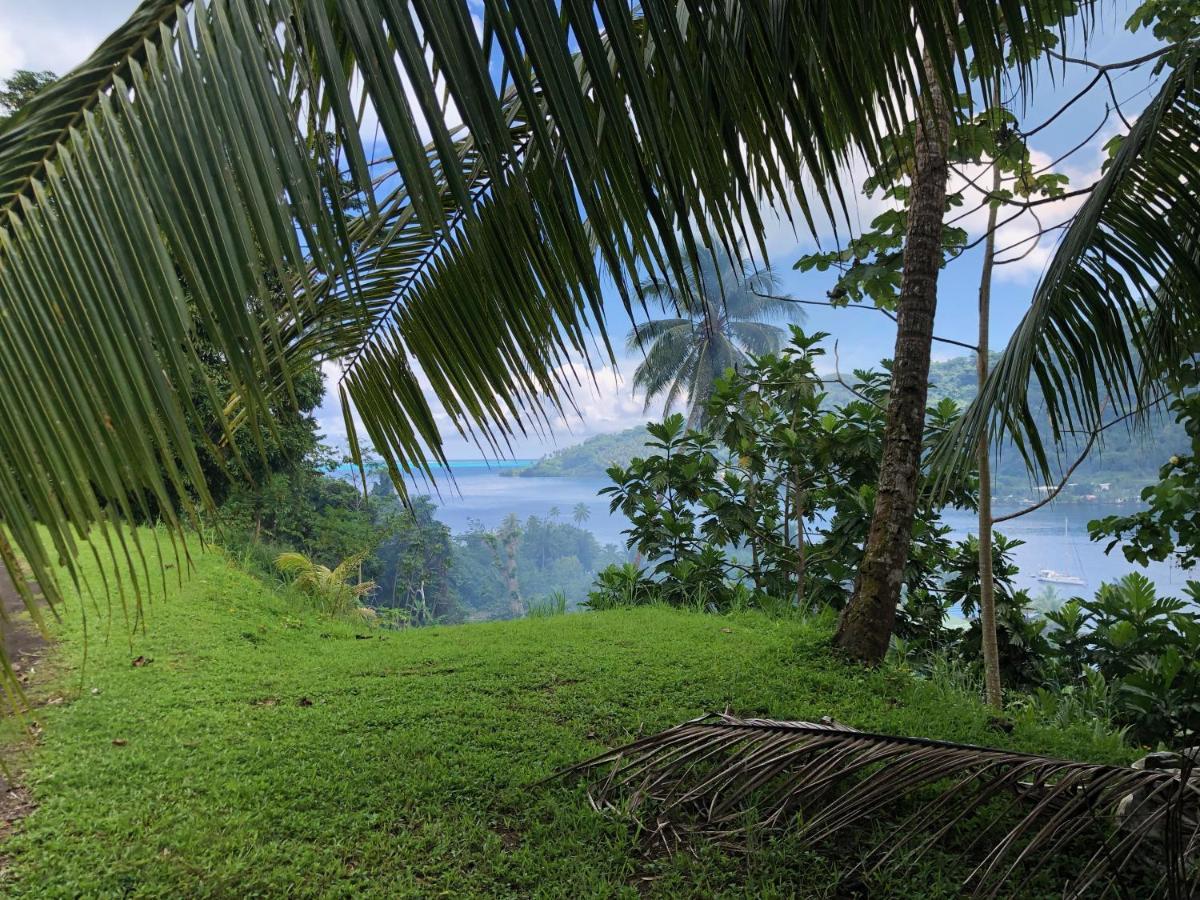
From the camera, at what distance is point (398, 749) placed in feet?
7.73

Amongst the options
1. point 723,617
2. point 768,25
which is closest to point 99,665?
point 723,617

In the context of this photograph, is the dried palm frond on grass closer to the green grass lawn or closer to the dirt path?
the green grass lawn

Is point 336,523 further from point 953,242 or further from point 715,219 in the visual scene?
point 715,219

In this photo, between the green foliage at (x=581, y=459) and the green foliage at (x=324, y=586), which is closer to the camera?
the green foliage at (x=324, y=586)

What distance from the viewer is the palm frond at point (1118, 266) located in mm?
1434

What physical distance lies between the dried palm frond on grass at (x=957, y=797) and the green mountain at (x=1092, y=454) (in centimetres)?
70

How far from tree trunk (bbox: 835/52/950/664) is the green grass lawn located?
303mm

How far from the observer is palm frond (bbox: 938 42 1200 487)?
4.70ft

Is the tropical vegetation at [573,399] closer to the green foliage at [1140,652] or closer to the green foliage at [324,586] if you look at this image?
the green foliage at [1140,652]

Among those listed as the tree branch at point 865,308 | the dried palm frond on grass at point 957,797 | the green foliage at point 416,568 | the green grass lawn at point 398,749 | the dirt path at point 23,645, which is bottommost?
the green foliage at point 416,568

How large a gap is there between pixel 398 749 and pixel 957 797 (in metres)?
1.73

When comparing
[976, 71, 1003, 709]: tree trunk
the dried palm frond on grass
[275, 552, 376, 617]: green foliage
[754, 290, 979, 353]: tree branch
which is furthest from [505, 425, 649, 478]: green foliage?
the dried palm frond on grass

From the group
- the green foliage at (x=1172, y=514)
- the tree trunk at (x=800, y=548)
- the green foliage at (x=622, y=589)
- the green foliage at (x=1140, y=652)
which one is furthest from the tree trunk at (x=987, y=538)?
the green foliage at (x=622, y=589)

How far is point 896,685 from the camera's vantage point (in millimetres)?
2936
